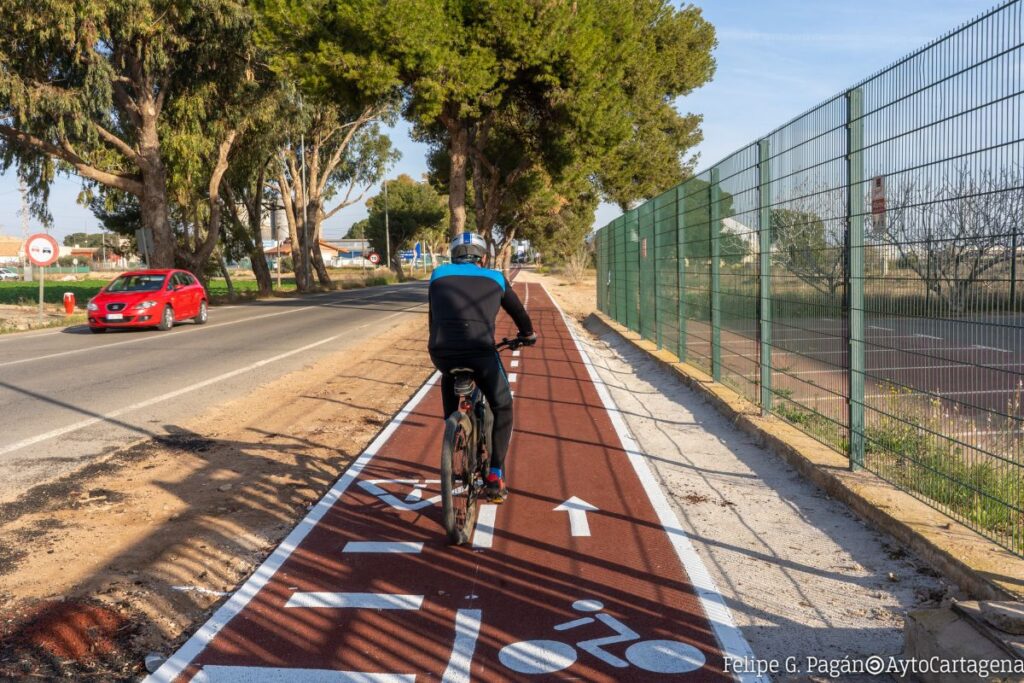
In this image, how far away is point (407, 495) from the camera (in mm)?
6922

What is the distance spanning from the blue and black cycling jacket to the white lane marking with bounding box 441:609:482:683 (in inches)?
70.4

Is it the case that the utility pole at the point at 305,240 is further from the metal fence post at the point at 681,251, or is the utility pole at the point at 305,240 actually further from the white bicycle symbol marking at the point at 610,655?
the white bicycle symbol marking at the point at 610,655

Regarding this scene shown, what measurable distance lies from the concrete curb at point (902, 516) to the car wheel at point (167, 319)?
1703cm

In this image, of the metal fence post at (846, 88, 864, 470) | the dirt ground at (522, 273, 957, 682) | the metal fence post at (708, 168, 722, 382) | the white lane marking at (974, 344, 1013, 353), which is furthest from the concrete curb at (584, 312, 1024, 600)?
the metal fence post at (708, 168, 722, 382)

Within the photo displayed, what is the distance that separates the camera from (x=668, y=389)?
12.6 metres

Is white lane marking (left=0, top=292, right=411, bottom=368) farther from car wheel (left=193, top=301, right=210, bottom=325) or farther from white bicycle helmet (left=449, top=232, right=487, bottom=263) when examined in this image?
white bicycle helmet (left=449, top=232, right=487, bottom=263)

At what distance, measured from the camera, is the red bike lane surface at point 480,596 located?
13.3ft

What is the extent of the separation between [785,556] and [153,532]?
3983 mm

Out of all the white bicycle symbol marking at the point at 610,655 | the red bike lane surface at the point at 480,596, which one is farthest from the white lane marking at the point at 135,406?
the white bicycle symbol marking at the point at 610,655

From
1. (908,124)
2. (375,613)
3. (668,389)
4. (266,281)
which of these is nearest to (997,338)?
(908,124)

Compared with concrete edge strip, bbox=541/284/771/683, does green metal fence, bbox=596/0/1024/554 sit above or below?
above

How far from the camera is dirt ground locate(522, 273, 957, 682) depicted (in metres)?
4.36

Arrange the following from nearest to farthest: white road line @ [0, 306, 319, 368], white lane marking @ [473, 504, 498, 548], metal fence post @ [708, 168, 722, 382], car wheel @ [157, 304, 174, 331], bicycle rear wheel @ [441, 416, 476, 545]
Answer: bicycle rear wheel @ [441, 416, 476, 545] → white lane marking @ [473, 504, 498, 548] → metal fence post @ [708, 168, 722, 382] → white road line @ [0, 306, 319, 368] → car wheel @ [157, 304, 174, 331]

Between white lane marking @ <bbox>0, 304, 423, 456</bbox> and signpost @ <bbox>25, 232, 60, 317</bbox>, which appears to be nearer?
white lane marking @ <bbox>0, 304, 423, 456</bbox>
